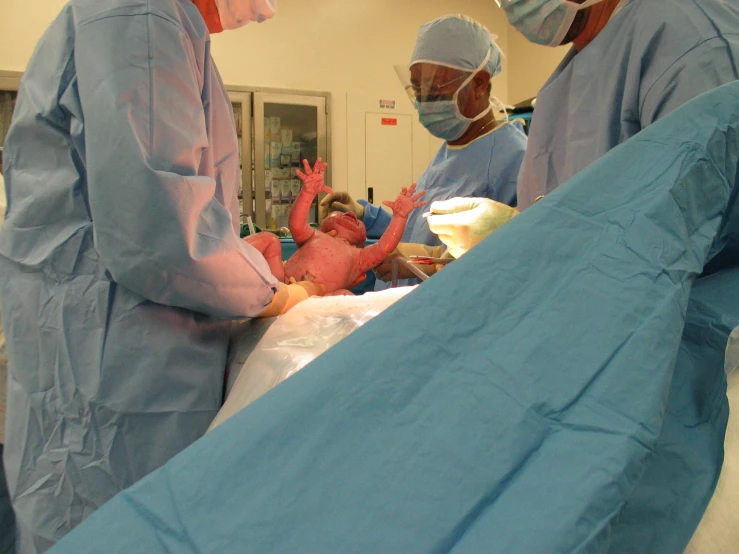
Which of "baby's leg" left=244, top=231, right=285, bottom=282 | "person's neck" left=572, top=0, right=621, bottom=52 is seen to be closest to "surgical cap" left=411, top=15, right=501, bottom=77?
"person's neck" left=572, top=0, right=621, bottom=52

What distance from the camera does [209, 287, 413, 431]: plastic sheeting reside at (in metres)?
1.07

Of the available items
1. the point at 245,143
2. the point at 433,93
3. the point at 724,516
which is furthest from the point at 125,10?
the point at 245,143

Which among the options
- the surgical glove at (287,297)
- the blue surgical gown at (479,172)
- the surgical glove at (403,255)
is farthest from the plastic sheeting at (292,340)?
the blue surgical gown at (479,172)

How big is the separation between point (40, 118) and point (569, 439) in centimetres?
108

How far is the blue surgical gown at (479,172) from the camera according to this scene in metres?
2.31

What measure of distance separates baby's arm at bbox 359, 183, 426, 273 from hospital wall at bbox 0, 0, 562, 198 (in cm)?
305

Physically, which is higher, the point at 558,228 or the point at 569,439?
the point at 558,228

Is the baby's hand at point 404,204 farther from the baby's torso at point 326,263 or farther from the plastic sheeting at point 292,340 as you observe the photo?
the plastic sheeting at point 292,340

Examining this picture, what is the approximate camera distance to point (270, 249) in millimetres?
1816

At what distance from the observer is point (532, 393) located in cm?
53

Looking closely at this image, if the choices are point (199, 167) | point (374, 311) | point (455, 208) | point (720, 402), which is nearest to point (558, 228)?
point (720, 402)

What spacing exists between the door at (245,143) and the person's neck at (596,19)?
3341 mm

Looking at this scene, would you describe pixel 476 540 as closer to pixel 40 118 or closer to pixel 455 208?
pixel 40 118

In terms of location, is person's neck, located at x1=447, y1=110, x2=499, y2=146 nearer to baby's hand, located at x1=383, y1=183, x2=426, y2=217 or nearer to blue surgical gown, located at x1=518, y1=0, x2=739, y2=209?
baby's hand, located at x1=383, y1=183, x2=426, y2=217
